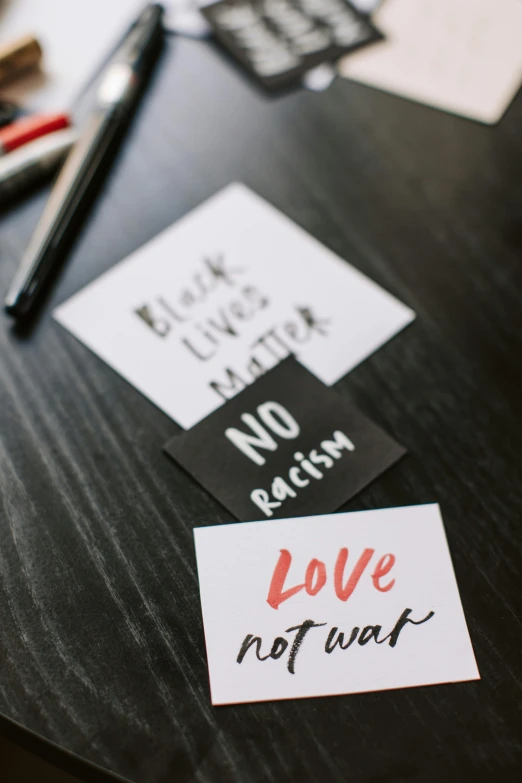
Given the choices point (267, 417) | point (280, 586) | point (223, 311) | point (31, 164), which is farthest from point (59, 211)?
point (280, 586)

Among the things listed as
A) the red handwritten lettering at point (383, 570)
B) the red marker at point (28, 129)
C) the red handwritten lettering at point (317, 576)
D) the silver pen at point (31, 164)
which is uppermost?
the red marker at point (28, 129)

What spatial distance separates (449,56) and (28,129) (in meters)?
0.49

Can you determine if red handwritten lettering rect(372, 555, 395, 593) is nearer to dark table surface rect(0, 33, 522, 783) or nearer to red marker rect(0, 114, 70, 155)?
dark table surface rect(0, 33, 522, 783)

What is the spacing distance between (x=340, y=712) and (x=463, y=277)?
0.40m

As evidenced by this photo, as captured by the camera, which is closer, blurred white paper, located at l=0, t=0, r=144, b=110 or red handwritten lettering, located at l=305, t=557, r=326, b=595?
red handwritten lettering, located at l=305, t=557, r=326, b=595

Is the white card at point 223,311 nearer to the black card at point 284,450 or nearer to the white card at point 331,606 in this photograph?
the black card at point 284,450

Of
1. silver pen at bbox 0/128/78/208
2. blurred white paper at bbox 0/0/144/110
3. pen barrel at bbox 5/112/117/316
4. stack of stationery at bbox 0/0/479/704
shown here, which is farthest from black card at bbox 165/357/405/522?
blurred white paper at bbox 0/0/144/110

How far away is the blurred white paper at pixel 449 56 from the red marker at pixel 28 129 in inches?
13.0

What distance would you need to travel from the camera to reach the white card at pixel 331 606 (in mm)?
466

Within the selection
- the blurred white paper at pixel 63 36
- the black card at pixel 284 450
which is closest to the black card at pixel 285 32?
the blurred white paper at pixel 63 36

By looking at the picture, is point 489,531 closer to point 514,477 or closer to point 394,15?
point 514,477

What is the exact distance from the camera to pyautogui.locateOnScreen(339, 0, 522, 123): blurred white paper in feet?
2.53

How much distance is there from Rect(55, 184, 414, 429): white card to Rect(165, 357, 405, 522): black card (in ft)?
0.06

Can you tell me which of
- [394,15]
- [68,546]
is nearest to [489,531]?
[68,546]
